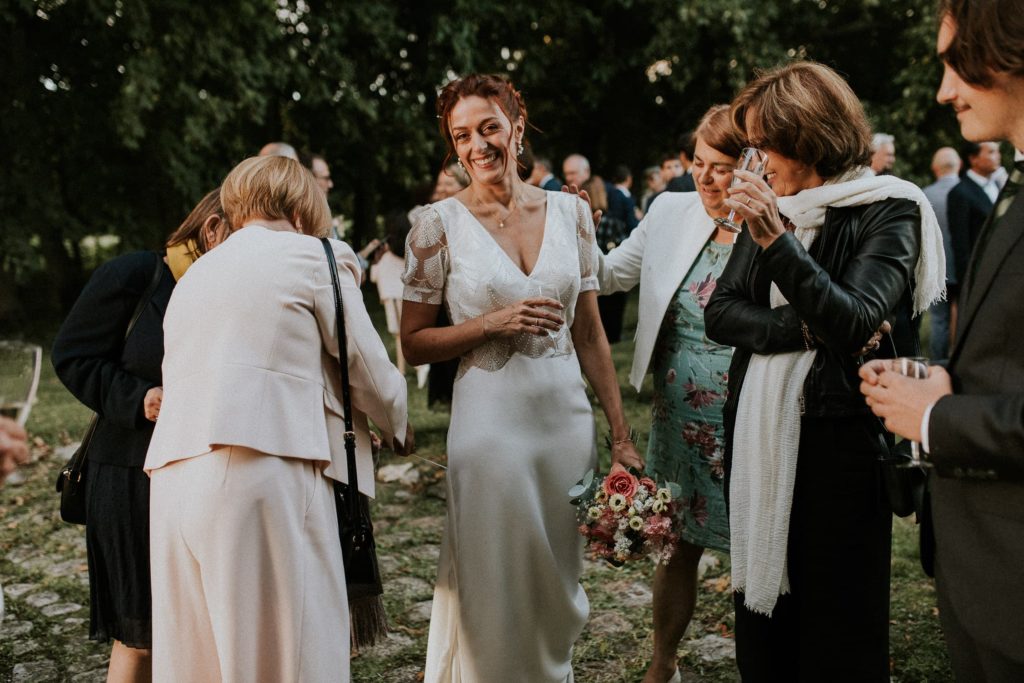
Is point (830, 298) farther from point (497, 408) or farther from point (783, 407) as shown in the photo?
point (497, 408)

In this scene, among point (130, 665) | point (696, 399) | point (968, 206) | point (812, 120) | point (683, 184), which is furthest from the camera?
point (968, 206)

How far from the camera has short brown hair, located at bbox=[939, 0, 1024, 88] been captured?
1800 millimetres

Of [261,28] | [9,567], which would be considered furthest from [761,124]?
[261,28]

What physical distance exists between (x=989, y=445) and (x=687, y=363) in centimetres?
185

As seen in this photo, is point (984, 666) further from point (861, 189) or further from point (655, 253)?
point (655, 253)

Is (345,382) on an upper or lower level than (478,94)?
lower

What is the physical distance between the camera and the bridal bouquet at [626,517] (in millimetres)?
3021

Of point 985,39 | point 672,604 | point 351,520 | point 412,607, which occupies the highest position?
point 985,39

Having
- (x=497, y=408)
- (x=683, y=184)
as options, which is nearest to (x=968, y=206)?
(x=683, y=184)

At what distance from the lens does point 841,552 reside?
107 inches

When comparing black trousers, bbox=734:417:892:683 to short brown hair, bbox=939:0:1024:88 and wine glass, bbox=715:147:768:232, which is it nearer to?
wine glass, bbox=715:147:768:232

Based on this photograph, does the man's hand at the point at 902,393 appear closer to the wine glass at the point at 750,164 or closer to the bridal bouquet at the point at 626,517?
the wine glass at the point at 750,164

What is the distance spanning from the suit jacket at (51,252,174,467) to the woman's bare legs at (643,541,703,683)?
6.59 ft

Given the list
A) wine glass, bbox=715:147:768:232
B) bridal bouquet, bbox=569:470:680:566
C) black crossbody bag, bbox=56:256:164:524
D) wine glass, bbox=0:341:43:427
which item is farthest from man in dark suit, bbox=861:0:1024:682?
black crossbody bag, bbox=56:256:164:524
